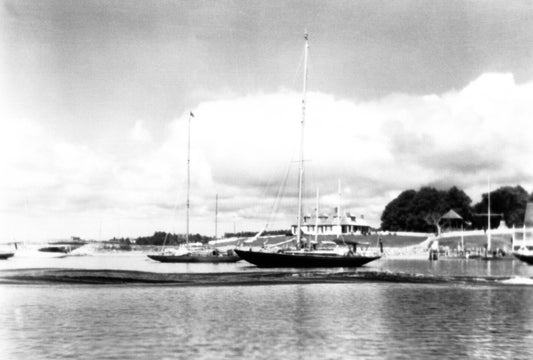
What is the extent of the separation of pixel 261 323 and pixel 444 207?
128m

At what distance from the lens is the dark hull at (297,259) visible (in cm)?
5909

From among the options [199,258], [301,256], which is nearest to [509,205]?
[199,258]

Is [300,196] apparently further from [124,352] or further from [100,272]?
[124,352]

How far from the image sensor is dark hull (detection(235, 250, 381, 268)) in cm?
5909

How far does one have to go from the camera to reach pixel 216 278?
42.6 metres

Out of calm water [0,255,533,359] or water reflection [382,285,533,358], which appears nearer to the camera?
calm water [0,255,533,359]

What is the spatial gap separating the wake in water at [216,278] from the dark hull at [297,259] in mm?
12024

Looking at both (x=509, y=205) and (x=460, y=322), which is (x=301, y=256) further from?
(x=509, y=205)

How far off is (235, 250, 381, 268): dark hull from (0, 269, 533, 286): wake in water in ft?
39.4

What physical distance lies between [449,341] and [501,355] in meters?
2.16

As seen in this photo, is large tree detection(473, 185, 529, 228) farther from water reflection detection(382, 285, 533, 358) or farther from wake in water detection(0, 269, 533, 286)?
water reflection detection(382, 285, 533, 358)

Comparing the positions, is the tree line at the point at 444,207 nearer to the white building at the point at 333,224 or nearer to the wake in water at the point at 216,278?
the white building at the point at 333,224

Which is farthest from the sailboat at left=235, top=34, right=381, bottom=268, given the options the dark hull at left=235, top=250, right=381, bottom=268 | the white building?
the white building

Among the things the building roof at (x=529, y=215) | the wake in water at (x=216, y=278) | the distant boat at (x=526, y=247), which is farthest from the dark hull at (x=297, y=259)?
the building roof at (x=529, y=215)
